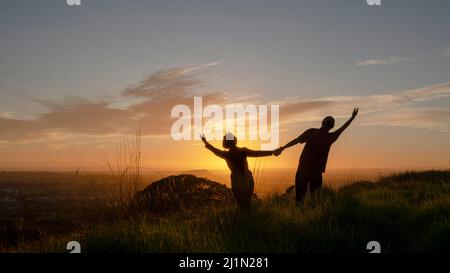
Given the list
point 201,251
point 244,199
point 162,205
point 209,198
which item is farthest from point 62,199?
point 201,251

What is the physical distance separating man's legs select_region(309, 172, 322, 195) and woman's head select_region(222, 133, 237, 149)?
7.61ft

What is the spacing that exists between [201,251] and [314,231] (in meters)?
2.00

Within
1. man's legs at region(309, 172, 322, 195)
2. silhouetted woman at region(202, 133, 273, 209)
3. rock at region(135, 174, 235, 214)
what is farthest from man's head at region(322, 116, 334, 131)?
rock at region(135, 174, 235, 214)

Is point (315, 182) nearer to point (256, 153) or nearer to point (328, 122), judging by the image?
point (328, 122)

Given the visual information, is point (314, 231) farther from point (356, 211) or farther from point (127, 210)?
point (127, 210)

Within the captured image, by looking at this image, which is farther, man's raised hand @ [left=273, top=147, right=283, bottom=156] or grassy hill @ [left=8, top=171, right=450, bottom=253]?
man's raised hand @ [left=273, top=147, right=283, bottom=156]

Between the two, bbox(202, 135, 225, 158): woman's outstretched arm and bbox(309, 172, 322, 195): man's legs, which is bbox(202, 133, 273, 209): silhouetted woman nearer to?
bbox(202, 135, 225, 158): woman's outstretched arm

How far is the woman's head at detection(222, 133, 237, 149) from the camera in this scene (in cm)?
852

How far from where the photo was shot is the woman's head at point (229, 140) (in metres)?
8.52

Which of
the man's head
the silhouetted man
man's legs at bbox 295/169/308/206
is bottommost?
man's legs at bbox 295/169/308/206

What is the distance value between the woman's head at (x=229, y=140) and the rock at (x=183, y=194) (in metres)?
4.34

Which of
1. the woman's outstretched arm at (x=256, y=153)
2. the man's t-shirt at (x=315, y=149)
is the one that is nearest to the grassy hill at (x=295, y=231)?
the man's t-shirt at (x=315, y=149)

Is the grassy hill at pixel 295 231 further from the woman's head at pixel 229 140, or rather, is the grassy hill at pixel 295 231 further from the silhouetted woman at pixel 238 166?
the woman's head at pixel 229 140
